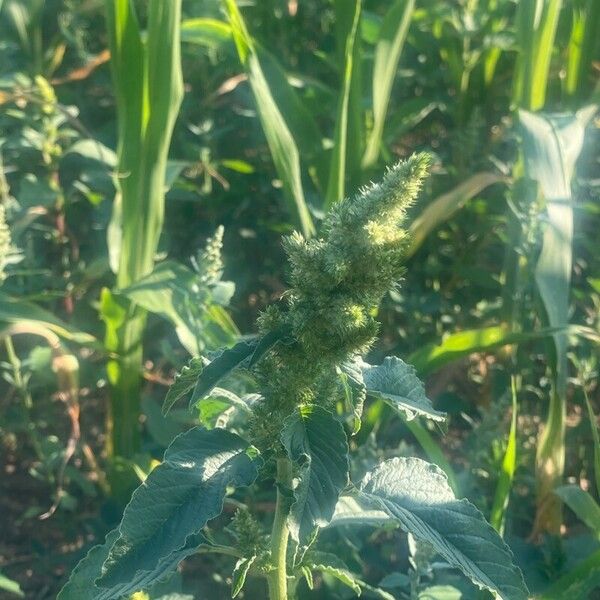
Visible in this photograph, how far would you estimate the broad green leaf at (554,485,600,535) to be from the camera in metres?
1.31

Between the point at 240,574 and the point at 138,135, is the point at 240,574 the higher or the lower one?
the lower one

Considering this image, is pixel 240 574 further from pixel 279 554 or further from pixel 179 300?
pixel 179 300

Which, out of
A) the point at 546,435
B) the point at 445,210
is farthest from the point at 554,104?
the point at 546,435

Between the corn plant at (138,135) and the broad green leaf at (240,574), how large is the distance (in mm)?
658

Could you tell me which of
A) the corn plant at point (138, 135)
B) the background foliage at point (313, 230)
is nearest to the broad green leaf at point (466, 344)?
the background foliage at point (313, 230)

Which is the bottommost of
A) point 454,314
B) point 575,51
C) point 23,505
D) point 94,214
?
point 23,505

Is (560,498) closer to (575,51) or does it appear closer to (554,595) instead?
(554,595)

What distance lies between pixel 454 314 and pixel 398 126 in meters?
0.40

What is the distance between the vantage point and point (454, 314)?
6.22 ft

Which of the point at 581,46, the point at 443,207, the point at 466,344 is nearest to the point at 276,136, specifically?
the point at 443,207

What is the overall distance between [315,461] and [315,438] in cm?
2

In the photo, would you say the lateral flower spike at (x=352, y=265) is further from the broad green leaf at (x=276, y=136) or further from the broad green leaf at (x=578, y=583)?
the broad green leaf at (x=276, y=136)

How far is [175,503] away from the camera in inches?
33.9

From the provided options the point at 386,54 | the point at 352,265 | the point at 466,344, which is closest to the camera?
the point at 352,265
